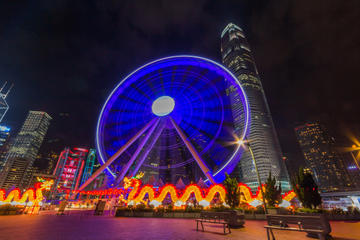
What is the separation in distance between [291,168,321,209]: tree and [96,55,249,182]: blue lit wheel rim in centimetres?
842

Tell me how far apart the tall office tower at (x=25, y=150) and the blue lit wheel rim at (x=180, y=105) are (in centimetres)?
12628

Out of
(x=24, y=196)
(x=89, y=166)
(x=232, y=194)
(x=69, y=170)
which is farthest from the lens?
(x=89, y=166)

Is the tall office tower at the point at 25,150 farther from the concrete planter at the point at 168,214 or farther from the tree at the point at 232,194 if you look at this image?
the tree at the point at 232,194

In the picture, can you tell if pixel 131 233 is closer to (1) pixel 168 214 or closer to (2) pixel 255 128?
(1) pixel 168 214

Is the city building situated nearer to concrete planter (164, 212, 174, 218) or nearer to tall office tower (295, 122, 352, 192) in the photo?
concrete planter (164, 212, 174, 218)

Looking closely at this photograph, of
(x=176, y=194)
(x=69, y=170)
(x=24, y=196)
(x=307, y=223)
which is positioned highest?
(x=69, y=170)

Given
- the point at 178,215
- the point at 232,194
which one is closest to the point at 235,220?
the point at 232,194

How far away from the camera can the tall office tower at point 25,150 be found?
103062 mm

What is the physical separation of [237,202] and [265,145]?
55161 mm

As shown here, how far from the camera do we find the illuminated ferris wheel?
19391mm

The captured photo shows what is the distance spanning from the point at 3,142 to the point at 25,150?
14892 mm

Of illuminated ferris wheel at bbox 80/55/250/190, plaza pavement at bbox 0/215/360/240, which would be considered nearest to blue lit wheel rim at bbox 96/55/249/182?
illuminated ferris wheel at bbox 80/55/250/190

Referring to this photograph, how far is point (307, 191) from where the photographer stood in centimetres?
927

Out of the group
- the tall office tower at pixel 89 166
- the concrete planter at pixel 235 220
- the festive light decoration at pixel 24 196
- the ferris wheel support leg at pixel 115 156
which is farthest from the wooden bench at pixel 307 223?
the tall office tower at pixel 89 166
